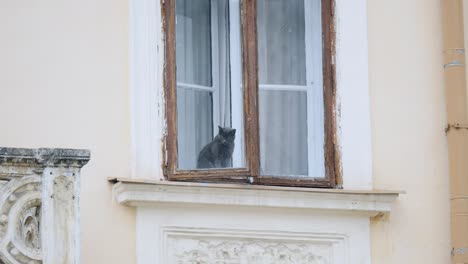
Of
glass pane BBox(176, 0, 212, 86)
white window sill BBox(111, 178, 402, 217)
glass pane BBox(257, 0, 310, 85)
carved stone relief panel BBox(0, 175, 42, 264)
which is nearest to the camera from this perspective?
carved stone relief panel BBox(0, 175, 42, 264)

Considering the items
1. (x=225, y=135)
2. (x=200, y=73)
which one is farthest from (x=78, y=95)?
(x=225, y=135)

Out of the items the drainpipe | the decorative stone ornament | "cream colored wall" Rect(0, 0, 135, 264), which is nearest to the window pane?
the drainpipe

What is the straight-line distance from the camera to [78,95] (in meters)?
12.8

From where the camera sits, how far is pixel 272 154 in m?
13.4

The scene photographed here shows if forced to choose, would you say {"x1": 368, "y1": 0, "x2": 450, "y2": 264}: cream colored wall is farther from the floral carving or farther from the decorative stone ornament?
the decorative stone ornament

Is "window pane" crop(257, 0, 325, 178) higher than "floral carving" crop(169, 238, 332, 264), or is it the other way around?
"window pane" crop(257, 0, 325, 178)

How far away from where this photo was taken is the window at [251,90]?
43.2 ft

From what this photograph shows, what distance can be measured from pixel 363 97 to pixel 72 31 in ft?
6.58

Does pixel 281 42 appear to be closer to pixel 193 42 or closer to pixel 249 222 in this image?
pixel 193 42

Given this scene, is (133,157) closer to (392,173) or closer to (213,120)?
(213,120)

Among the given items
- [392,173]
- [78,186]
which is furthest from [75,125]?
[392,173]

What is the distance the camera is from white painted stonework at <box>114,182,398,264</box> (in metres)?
12.8

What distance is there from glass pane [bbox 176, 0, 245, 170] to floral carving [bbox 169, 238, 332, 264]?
52 centimetres

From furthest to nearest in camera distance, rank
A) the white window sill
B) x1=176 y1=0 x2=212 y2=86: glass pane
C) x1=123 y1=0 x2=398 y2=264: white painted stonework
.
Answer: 1. x1=176 y1=0 x2=212 y2=86: glass pane
2. x1=123 y1=0 x2=398 y2=264: white painted stonework
3. the white window sill
